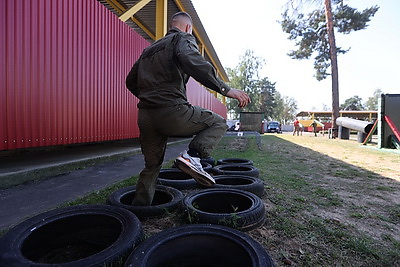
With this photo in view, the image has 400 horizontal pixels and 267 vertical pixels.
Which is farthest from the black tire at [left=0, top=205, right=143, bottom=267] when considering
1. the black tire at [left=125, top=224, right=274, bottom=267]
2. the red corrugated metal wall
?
the red corrugated metal wall

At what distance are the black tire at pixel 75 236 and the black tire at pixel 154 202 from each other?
34 cm

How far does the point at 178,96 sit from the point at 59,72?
10.8 ft

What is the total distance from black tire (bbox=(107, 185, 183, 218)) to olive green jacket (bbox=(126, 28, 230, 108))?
0.96 m

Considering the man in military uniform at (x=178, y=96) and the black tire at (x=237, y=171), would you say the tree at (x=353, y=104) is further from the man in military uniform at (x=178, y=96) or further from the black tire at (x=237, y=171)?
the man in military uniform at (x=178, y=96)

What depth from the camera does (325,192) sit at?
11.0 feet

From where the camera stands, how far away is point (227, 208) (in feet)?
8.60

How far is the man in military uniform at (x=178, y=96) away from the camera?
76.4 inches

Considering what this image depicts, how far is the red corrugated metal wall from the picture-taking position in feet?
11.7

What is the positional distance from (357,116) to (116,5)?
41.9 metres

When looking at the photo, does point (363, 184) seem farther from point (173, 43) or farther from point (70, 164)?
point (70, 164)

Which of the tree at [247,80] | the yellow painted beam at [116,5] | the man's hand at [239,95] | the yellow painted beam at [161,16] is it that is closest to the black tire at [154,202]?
the man's hand at [239,95]

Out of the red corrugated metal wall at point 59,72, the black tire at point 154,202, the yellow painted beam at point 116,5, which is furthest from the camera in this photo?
the yellow painted beam at point 116,5

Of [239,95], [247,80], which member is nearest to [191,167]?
[239,95]

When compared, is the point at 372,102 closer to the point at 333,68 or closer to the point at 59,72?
the point at 333,68
